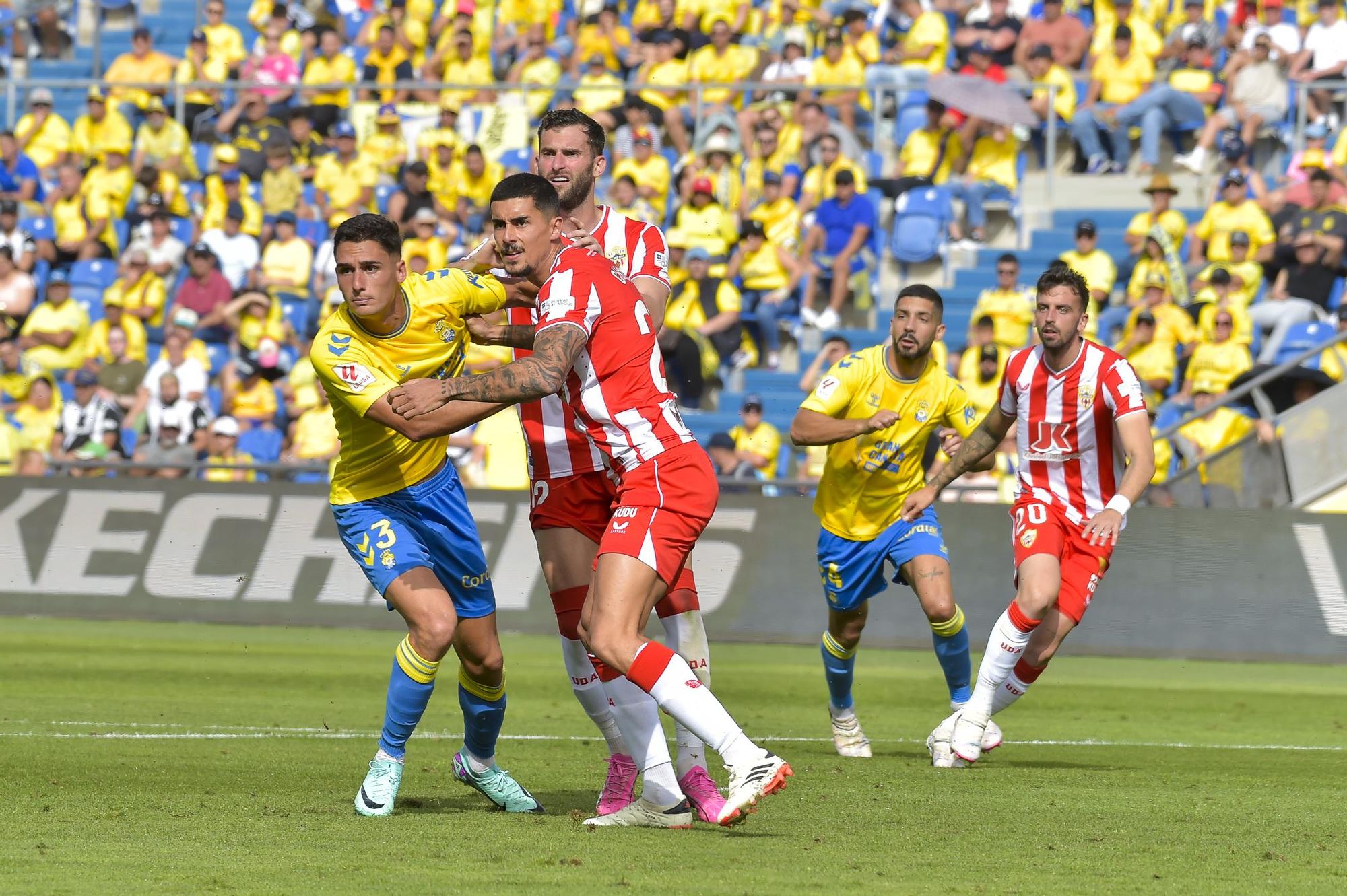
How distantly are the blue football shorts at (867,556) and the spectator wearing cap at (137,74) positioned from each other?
18.7 m

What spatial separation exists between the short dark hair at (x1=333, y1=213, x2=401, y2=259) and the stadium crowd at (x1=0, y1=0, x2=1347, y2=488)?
1092 centimetres

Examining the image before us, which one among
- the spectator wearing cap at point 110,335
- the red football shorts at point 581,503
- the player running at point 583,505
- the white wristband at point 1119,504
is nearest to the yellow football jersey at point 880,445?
the white wristband at point 1119,504

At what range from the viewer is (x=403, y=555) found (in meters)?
7.39

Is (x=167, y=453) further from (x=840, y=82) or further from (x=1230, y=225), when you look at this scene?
(x=1230, y=225)

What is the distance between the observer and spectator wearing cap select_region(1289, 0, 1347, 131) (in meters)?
21.4

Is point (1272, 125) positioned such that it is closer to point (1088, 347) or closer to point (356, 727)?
point (1088, 347)

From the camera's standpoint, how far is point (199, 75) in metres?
26.7

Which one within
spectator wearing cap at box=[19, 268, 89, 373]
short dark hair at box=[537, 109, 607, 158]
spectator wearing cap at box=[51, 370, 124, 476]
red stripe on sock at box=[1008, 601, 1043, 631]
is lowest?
spectator wearing cap at box=[51, 370, 124, 476]

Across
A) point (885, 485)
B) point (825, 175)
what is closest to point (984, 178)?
point (825, 175)

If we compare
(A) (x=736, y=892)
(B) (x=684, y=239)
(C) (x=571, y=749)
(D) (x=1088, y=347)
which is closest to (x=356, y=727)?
(C) (x=571, y=749)

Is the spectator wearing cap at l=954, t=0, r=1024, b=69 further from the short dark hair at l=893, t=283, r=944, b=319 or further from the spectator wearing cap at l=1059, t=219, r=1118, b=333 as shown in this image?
the short dark hair at l=893, t=283, r=944, b=319

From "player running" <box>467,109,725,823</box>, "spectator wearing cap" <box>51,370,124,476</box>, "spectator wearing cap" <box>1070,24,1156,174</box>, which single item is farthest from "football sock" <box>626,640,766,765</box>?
"spectator wearing cap" <box>1070,24,1156,174</box>

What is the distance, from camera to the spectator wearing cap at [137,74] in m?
26.1

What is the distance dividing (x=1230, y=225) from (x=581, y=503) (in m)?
14.7
